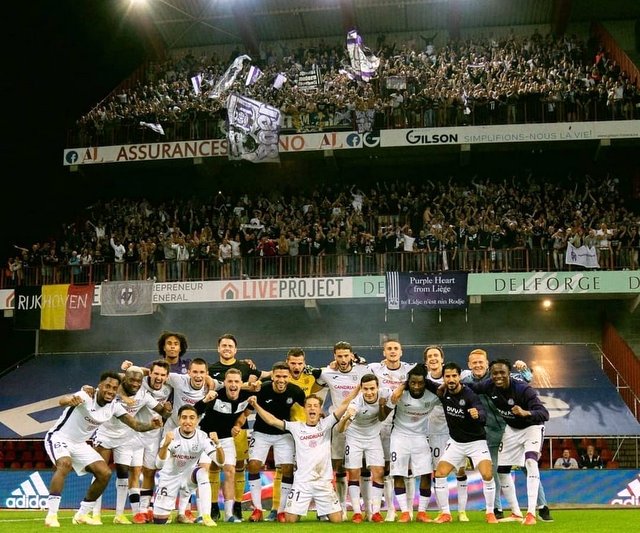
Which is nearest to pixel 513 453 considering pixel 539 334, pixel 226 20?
pixel 539 334

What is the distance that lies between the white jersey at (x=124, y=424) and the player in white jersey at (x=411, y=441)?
3566mm

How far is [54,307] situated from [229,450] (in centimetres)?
1734

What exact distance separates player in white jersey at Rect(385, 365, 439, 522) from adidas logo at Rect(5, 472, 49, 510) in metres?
11.9

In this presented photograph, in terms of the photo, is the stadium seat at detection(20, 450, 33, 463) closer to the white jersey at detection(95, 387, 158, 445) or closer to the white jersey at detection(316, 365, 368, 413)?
the white jersey at detection(95, 387, 158, 445)

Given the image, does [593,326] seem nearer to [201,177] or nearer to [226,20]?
[201,177]

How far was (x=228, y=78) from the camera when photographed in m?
33.8

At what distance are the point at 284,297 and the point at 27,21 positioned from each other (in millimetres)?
13137

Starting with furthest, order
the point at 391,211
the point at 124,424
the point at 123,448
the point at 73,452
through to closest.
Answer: the point at 391,211
the point at 123,448
the point at 124,424
the point at 73,452

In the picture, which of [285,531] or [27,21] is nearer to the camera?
[285,531]

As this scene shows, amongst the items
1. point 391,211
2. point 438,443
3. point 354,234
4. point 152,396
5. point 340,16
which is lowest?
point 438,443

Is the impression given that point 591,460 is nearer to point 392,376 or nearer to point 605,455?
point 605,455

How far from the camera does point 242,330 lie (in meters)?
31.1

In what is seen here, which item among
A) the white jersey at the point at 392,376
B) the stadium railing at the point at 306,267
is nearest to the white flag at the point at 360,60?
the stadium railing at the point at 306,267

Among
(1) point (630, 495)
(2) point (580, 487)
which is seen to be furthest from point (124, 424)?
(1) point (630, 495)
